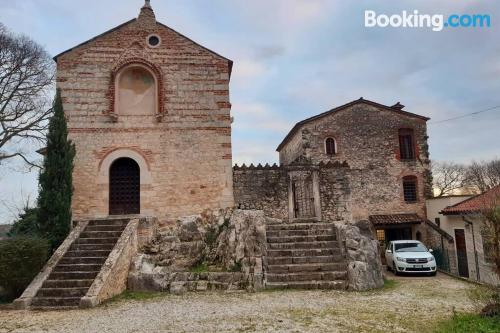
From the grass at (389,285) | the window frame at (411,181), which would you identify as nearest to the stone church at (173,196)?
the grass at (389,285)

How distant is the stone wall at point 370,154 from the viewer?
2242 cm

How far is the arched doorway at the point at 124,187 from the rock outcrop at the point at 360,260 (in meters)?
7.15

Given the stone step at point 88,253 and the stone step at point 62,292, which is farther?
the stone step at point 88,253

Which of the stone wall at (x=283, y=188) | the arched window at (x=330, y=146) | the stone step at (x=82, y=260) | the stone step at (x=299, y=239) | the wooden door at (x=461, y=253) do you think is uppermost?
the arched window at (x=330, y=146)

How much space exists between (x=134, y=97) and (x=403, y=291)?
11.0 meters

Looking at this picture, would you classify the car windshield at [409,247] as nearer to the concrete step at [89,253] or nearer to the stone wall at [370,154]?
the stone wall at [370,154]

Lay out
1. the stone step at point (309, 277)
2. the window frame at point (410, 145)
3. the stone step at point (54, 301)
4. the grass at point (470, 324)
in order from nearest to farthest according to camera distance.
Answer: the grass at point (470, 324) < the stone step at point (54, 301) < the stone step at point (309, 277) < the window frame at point (410, 145)

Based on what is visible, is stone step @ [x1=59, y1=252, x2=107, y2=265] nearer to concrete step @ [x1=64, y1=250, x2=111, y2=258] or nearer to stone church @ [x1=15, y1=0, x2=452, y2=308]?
stone church @ [x1=15, y1=0, x2=452, y2=308]

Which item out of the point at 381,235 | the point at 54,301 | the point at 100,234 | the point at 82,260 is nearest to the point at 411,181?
the point at 381,235

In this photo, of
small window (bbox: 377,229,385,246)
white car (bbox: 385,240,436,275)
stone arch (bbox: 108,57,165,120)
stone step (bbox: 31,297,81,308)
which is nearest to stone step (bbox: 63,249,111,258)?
stone step (bbox: 31,297,81,308)

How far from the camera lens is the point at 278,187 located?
1434cm

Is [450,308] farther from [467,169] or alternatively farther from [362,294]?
[467,169]

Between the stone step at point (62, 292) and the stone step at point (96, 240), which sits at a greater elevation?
the stone step at point (96, 240)

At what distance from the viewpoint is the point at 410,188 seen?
23.2m
